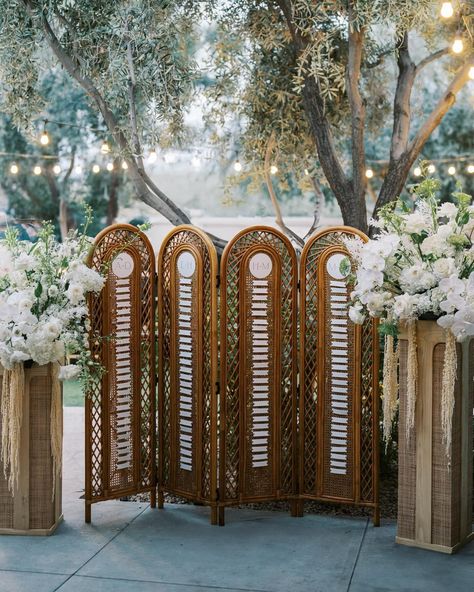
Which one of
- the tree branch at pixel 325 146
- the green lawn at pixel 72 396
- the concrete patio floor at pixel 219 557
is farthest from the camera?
the green lawn at pixel 72 396

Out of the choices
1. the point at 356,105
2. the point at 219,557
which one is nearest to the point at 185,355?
the point at 219,557

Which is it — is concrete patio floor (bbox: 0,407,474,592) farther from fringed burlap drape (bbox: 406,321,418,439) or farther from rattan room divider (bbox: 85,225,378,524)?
fringed burlap drape (bbox: 406,321,418,439)

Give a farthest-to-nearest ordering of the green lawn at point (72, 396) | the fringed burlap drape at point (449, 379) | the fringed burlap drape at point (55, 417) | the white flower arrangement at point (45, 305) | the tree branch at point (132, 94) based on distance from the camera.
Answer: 1. the green lawn at point (72, 396)
2. the tree branch at point (132, 94)
3. the fringed burlap drape at point (55, 417)
4. the white flower arrangement at point (45, 305)
5. the fringed burlap drape at point (449, 379)

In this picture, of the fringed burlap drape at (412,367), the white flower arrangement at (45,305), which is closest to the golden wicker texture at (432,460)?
the fringed burlap drape at (412,367)

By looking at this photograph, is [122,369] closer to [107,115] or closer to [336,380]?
[336,380]

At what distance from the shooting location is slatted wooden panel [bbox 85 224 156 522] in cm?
431

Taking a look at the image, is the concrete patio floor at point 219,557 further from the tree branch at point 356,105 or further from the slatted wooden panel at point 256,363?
the tree branch at point 356,105

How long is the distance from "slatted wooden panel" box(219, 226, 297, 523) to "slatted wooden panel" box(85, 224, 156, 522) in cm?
46

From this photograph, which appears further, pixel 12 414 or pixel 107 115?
pixel 107 115

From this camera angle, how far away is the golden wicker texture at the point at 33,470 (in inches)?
161

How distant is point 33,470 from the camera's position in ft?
13.5

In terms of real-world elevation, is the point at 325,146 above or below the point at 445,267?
above

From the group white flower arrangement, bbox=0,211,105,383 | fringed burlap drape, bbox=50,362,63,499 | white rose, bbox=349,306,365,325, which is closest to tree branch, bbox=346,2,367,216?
white rose, bbox=349,306,365,325

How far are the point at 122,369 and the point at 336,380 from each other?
3.70 feet
